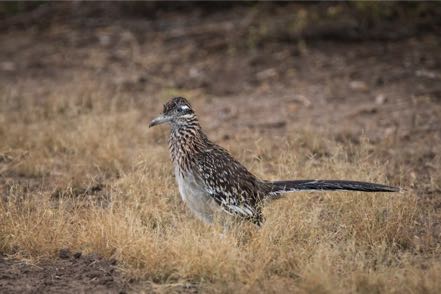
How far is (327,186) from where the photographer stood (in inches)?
279

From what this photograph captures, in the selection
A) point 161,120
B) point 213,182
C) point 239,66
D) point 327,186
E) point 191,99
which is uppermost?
point 161,120

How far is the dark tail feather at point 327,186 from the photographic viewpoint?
7.02m

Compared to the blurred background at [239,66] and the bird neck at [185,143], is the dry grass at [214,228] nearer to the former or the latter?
the bird neck at [185,143]

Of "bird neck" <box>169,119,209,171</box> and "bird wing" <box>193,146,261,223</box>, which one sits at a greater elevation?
"bird neck" <box>169,119,209,171</box>

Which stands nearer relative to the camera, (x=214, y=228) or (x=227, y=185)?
(x=214, y=228)

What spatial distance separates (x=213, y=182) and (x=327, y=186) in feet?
3.38

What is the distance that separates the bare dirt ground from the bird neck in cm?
62

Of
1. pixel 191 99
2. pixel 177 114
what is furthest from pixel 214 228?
pixel 191 99

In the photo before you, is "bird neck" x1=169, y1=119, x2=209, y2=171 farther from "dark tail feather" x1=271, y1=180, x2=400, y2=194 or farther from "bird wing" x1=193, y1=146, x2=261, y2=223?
"dark tail feather" x1=271, y1=180, x2=400, y2=194

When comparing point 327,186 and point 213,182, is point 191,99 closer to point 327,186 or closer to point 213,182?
point 213,182

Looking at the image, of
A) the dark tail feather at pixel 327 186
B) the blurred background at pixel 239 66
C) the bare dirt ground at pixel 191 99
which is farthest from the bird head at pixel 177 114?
the blurred background at pixel 239 66

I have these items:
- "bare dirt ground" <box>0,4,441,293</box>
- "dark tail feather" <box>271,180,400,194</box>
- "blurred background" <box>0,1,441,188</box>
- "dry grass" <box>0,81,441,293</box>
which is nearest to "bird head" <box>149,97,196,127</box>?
"dry grass" <box>0,81,441,293</box>

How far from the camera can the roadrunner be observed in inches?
277

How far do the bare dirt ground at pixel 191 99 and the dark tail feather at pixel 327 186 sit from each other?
1.93 feet
